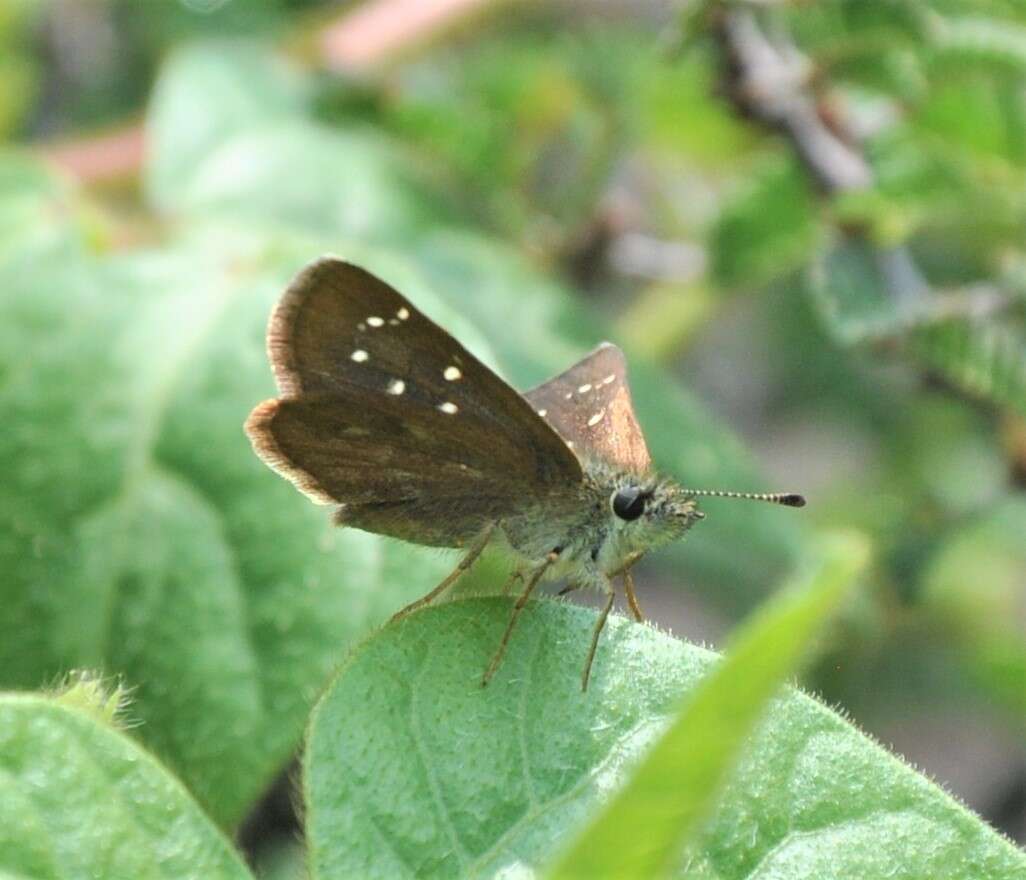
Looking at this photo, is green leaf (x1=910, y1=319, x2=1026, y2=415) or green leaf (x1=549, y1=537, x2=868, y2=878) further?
green leaf (x1=910, y1=319, x2=1026, y2=415)

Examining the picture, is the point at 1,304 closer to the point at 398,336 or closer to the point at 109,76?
the point at 398,336

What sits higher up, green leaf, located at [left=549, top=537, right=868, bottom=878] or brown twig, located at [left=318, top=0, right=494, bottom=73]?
brown twig, located at [left=318, top=0, right=494, bottom=73]

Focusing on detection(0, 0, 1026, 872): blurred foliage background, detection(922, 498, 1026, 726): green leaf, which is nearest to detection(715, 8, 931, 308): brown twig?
detection(0, 0, 1026, 872): blurred foliage background

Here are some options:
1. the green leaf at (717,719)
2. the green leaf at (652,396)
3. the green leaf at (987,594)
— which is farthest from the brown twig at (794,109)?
the green leaf at (717,719)

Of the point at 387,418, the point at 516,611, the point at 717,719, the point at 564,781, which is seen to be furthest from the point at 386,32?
the point at 717,719

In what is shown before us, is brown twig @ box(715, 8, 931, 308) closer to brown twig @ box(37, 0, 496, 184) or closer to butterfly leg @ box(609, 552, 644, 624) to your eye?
brown twig @ box(37, 0, 496, 184)

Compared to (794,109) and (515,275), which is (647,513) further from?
(794,109)

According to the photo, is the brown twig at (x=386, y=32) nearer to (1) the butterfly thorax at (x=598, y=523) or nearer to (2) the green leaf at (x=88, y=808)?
(1) the butterfly thorax at (x=598, y=523)
